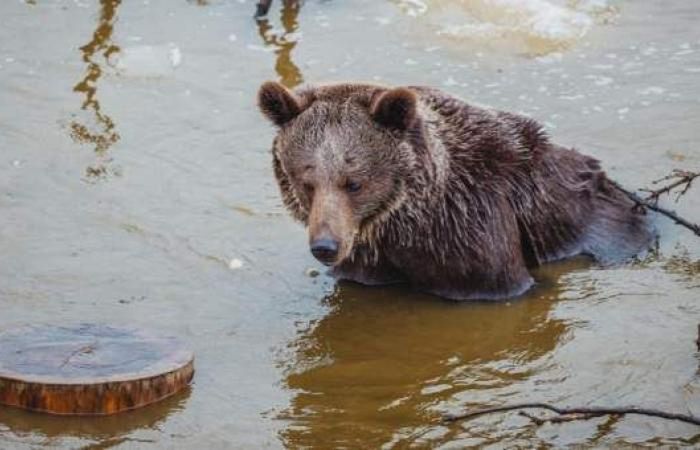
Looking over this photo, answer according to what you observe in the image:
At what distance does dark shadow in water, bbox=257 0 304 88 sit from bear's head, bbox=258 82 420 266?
13.3ft

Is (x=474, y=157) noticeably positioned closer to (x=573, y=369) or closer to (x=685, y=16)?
(x=573, y=369)

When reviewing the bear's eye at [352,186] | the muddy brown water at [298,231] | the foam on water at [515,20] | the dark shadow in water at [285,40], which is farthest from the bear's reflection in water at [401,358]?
the foam on water at [515,20]

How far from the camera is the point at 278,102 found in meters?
7.36

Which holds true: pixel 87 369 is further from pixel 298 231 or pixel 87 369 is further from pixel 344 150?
pixel 298 231

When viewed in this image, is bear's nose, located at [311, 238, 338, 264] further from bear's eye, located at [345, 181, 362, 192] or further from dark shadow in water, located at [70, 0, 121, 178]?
dark shadow in water, located at [70, 0, 121, 178]

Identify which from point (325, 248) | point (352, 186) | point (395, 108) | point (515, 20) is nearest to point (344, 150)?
point (352, 186)

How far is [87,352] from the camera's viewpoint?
613 centimetres

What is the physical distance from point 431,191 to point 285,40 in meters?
5.34

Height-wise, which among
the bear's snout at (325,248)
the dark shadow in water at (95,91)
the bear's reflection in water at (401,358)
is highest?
the dark shadow in water at (95,91)

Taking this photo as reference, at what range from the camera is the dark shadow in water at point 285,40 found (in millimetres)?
11664

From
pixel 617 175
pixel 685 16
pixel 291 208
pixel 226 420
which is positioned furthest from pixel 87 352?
pixel 685 16

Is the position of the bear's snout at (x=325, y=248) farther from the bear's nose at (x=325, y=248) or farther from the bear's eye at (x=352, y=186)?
the bear's eye at (x=352, y=186)

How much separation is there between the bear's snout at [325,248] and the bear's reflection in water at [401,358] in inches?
21.5

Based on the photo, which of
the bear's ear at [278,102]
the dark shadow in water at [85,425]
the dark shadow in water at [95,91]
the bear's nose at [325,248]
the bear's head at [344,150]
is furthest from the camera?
the dark shadow in water at [95,91]
